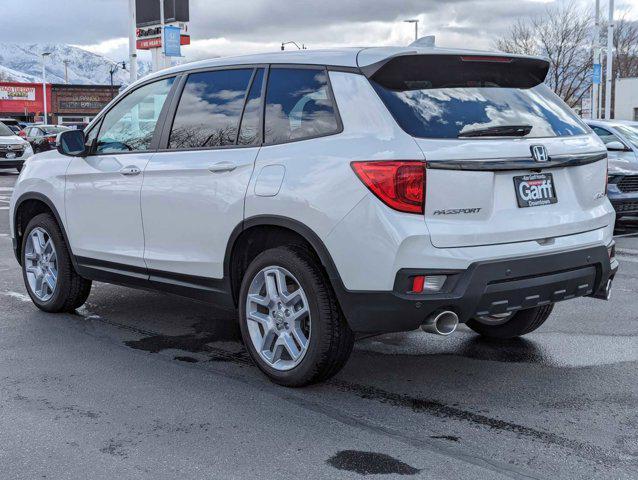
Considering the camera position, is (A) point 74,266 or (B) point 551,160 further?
(A) point 74,266

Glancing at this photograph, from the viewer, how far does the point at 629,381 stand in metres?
4.77

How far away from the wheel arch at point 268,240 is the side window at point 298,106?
0.48 m

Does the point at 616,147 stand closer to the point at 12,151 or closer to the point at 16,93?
the point at 12,151

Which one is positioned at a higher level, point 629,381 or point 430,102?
point 430,102

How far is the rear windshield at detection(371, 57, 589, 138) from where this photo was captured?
13.9 ft

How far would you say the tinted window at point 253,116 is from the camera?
15.9 ft

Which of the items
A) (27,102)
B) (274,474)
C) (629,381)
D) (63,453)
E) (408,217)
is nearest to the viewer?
(274,474)

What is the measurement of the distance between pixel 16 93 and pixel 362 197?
87396 millimetres

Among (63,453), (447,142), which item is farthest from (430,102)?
(63,453)

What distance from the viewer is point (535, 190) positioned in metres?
4.37

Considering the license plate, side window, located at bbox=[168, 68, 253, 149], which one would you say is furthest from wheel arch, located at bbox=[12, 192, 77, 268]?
the license plate

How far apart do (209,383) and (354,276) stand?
46.5 inches

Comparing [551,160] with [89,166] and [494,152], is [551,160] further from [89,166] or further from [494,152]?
[89,166]

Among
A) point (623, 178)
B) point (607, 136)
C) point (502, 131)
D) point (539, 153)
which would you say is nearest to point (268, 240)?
point (502, 131)
